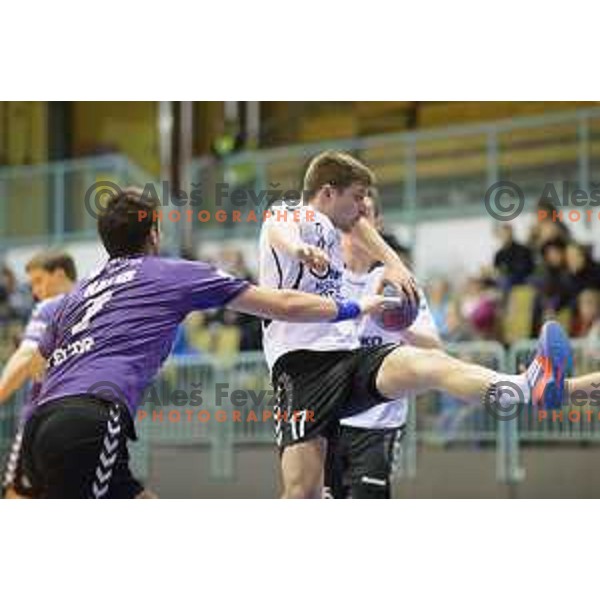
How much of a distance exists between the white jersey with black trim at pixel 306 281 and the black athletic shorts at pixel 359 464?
0.49 meters

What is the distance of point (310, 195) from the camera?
6508 mm

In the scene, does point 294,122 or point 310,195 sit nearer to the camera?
point 310,195

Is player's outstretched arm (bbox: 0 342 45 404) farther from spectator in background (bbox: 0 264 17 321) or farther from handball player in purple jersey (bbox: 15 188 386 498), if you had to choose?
spectator in background (bbox: 0 264 17 321)

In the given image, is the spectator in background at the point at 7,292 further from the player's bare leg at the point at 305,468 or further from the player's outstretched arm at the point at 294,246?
the player's bare leg at the point at 305,468

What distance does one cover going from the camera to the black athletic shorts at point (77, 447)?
4.68 m

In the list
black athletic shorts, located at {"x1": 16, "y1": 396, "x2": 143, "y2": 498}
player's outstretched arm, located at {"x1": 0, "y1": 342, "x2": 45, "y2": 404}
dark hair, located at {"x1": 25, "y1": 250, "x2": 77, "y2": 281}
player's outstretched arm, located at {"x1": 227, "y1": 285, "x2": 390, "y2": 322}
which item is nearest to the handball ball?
player's outstretched arm, located at {"x1": 227, "y1": 285, "x2": 390, "y2": 322}

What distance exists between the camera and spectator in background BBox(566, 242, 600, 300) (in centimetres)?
896

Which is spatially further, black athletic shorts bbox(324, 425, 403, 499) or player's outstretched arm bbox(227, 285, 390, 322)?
black athletic shorts bbox(324, 425, 403, 499)

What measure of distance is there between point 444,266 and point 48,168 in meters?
2.82

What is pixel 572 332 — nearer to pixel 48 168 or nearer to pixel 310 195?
pixel 310 195

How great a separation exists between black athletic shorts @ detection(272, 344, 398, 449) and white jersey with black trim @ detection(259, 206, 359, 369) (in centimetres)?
6

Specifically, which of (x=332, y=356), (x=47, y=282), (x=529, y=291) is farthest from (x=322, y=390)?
(x=529, y=291)

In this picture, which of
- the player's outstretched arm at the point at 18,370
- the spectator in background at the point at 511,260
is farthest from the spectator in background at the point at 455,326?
the player's outstretched arm at the point at 18,370

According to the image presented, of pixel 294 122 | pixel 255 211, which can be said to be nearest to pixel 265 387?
pixel 255 211
